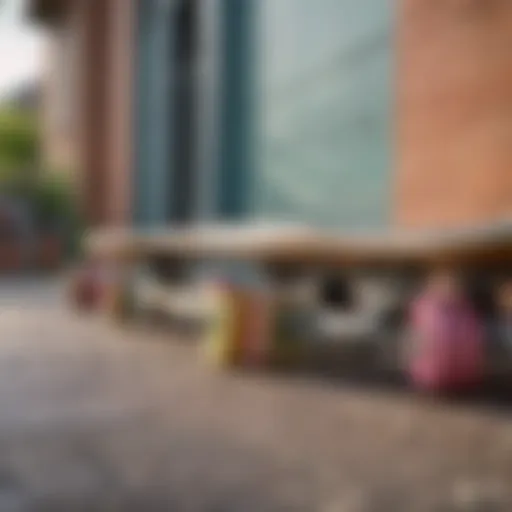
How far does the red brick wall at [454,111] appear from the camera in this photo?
157 cm

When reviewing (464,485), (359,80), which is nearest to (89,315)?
(359,80)

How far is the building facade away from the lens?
1.67m

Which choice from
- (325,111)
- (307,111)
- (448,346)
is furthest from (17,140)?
(448,346)

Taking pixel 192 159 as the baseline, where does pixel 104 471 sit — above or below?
below

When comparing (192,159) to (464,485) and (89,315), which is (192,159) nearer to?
(89,315)

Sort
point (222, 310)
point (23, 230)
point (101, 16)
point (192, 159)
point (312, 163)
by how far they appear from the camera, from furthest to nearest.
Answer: point (23, 230), point (101, 16), point (192, 159), point (312, 163), point (222, 310)

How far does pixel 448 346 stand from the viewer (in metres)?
1.22

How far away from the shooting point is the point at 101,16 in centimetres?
453

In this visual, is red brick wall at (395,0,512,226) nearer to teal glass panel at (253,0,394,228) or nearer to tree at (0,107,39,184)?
teal glass panel at (253,0,394,228)

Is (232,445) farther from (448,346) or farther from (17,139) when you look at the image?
(17,139)

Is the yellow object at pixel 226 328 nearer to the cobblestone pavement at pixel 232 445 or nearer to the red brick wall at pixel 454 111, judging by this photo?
the cobblestone pavement at pixel 232 445

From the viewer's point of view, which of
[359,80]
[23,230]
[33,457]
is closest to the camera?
[33,457]

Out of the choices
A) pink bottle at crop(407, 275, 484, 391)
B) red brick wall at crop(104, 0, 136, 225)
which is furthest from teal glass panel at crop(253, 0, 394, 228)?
red brick wall at crop(104, 0, 136, 225)

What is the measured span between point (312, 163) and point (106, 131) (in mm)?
2385
